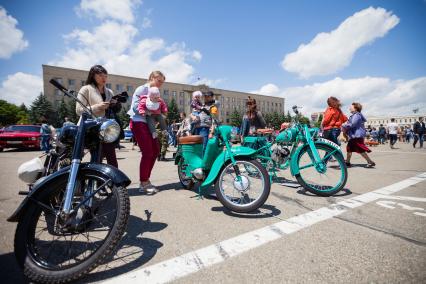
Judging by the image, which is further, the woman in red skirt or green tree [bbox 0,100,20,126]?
green tree [bbox 0,100,20,126]

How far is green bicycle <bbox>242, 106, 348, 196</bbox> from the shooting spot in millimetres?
3512

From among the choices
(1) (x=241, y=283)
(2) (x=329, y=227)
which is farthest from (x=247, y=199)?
(1) (x=241, y=283)

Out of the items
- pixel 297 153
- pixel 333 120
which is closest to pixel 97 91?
pixel 297 153

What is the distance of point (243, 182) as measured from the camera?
2.80 meters

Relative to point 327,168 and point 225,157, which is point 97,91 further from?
point 327,168

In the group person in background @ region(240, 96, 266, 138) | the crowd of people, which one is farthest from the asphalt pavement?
person in background @ region(240, 96, 266, 138)

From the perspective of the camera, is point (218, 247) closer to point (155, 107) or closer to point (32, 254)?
point (32, 254)

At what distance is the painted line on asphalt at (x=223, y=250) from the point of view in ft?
5.14

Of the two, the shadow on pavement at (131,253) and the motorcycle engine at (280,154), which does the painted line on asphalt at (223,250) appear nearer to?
the shadow on pavement at (131,253)

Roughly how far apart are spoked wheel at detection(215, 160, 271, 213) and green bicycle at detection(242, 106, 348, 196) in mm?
497

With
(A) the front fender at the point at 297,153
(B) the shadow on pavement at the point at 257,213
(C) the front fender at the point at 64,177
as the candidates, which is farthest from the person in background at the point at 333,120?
(C) the front fender at the point at 64,177

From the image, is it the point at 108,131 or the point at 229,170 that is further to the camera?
the point at 229,170

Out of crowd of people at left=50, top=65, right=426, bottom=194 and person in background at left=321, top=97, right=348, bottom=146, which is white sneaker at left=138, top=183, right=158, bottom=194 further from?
person in background at left=321, top=97, right=348, bottom=146

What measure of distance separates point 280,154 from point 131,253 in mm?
3036
